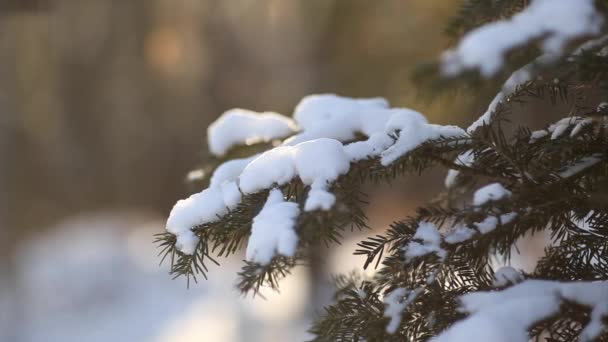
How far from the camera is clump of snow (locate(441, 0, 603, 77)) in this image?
0.76m

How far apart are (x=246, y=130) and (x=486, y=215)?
0.72 metres

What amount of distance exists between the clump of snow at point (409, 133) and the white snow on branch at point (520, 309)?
25 centimetres

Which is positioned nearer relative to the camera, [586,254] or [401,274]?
[401,274]

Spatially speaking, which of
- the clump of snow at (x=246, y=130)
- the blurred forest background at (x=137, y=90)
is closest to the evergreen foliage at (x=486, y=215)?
the clump of snow at (x=246, y=130)

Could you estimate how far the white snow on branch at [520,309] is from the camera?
2.62 ft

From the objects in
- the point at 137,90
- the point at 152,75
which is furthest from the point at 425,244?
the point at 137,90

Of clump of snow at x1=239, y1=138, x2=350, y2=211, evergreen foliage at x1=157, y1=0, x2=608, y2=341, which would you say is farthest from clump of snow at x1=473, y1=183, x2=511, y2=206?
clump of snow at x1=239, y1=138, x2=350, y2=211

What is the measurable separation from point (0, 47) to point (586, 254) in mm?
7363

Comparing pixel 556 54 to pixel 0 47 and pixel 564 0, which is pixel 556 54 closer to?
pixel 564 0

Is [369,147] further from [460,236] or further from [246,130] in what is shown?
[246,130]

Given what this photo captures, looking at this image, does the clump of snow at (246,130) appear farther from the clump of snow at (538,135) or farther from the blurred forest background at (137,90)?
the blurred forest background at (137,90)

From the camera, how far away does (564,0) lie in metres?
0.80

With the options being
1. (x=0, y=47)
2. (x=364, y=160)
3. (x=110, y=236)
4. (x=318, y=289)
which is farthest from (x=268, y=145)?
(x=110, y=236)

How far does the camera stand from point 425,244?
988 millimetres
